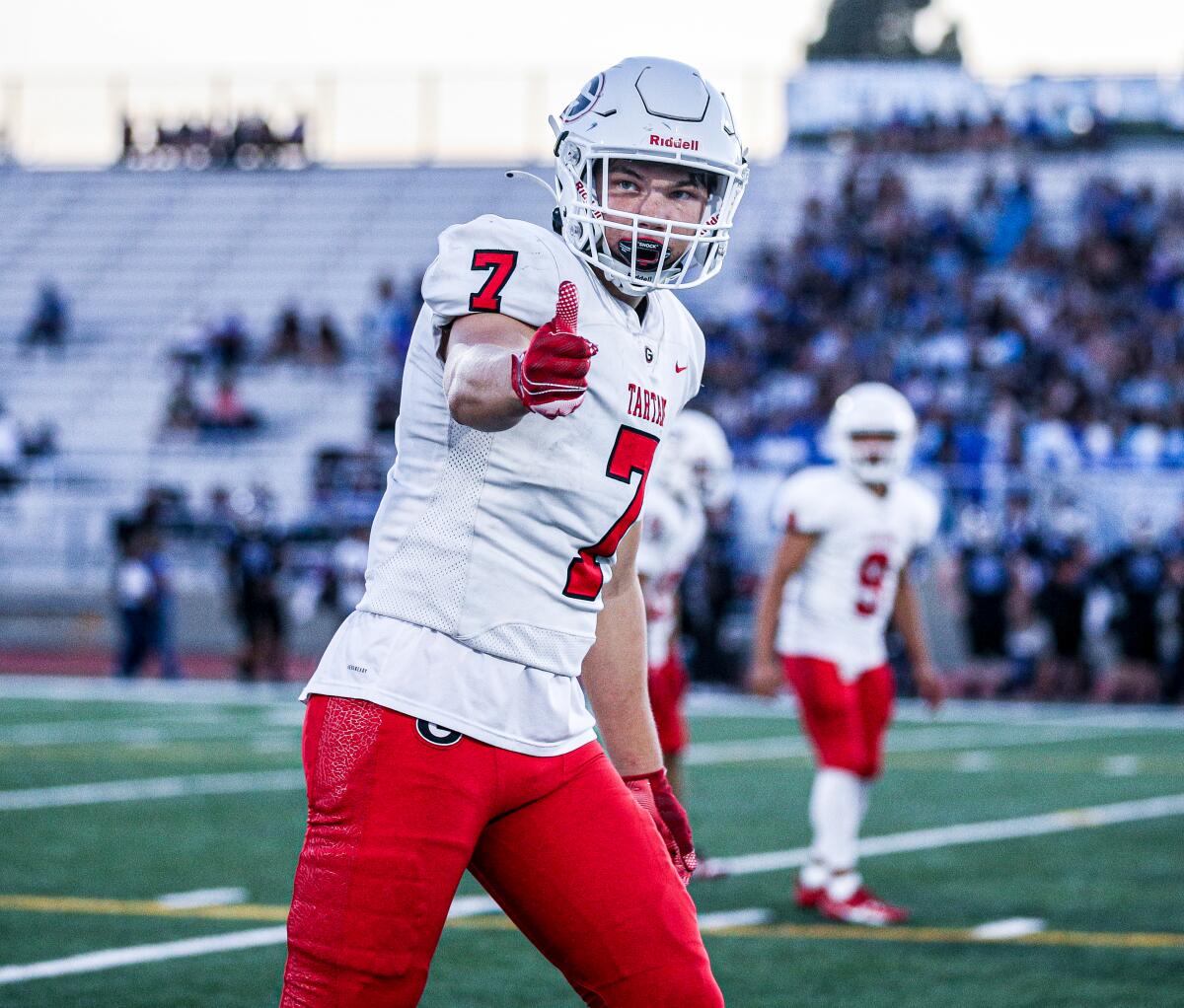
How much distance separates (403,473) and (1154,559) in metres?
14.7

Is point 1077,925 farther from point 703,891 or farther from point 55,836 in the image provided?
point 55,836

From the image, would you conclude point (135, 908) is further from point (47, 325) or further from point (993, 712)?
point (47, 325)

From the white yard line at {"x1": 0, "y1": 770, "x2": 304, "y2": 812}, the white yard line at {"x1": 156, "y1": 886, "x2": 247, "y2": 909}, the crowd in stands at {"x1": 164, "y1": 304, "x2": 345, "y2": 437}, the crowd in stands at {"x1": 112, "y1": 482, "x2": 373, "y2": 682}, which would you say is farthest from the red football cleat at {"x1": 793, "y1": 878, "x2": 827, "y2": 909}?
the crowd in stands at {"x1": 164, "y1": 304, "x2": 345, "y2": 437}

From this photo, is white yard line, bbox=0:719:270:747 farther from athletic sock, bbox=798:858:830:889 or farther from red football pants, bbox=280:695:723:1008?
red football pants, bbox=280:695:723:1008

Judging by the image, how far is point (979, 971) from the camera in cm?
607

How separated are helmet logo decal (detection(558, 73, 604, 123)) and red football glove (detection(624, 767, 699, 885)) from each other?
1115mm

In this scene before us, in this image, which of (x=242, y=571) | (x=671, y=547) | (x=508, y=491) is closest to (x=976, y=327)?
(x=242, y=571)

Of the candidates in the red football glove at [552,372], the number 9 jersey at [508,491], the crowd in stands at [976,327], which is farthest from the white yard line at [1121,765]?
the red football glove at [552,372]

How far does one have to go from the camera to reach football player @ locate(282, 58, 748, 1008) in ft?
9.84

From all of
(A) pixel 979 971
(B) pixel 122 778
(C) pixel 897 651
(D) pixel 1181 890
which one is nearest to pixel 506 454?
(A) pixel 979 971

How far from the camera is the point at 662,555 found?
8625 millimetres

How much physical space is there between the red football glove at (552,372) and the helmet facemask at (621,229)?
0.47m

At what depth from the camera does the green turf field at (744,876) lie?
584cm

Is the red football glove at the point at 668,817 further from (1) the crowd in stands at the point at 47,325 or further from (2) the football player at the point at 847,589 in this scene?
(1) the crowd in stands at the point at 47,325
